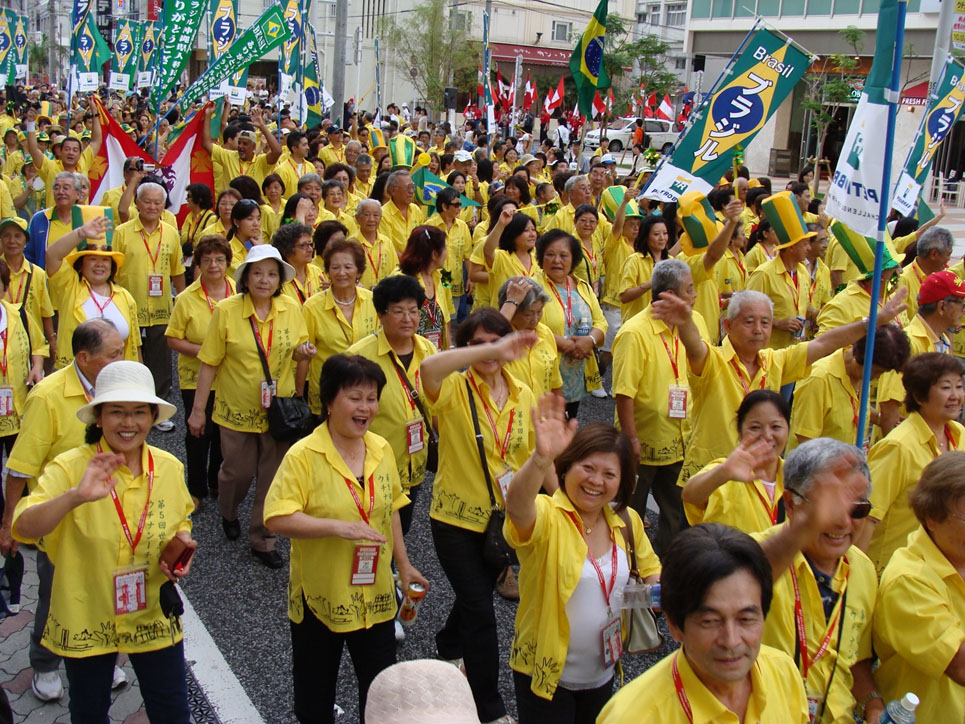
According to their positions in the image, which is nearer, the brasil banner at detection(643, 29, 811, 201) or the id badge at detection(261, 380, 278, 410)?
the id badge at detection(261, 380, 278, 410)

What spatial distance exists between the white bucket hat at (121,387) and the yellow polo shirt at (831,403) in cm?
325

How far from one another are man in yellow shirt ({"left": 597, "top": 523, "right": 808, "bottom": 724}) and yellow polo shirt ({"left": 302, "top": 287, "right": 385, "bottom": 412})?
12.3 ft

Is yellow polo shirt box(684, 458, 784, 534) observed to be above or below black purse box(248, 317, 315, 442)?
above

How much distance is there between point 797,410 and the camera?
5.09 meters

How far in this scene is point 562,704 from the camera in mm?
3381

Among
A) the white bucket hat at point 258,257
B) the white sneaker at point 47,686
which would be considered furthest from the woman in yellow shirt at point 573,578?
the white bucket hat at point 258,257

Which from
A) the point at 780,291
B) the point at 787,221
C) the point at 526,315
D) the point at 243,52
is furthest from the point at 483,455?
the point at 243,52

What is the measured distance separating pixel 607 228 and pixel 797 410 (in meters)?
5.56

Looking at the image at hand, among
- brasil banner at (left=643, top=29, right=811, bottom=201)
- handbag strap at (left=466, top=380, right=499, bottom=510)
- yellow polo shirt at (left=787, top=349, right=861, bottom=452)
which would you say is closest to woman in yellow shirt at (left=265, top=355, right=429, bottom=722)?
handbag strap at (left=466, top=380, right=499, bottom=510)

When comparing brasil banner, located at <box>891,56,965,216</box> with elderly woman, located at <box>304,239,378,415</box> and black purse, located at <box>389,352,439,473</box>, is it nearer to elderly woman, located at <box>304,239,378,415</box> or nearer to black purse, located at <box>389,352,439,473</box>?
elderly woman, located at <box>304,239,378,415</box>

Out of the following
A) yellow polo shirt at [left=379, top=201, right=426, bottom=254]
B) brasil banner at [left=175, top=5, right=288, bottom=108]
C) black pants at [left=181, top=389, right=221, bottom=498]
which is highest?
brasil banner at [left=175, top=5, right=288, bottom=108]

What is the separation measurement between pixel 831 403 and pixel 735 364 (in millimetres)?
546

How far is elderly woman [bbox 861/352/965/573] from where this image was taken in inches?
160

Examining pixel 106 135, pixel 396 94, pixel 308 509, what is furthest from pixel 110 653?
pixel 396 94
